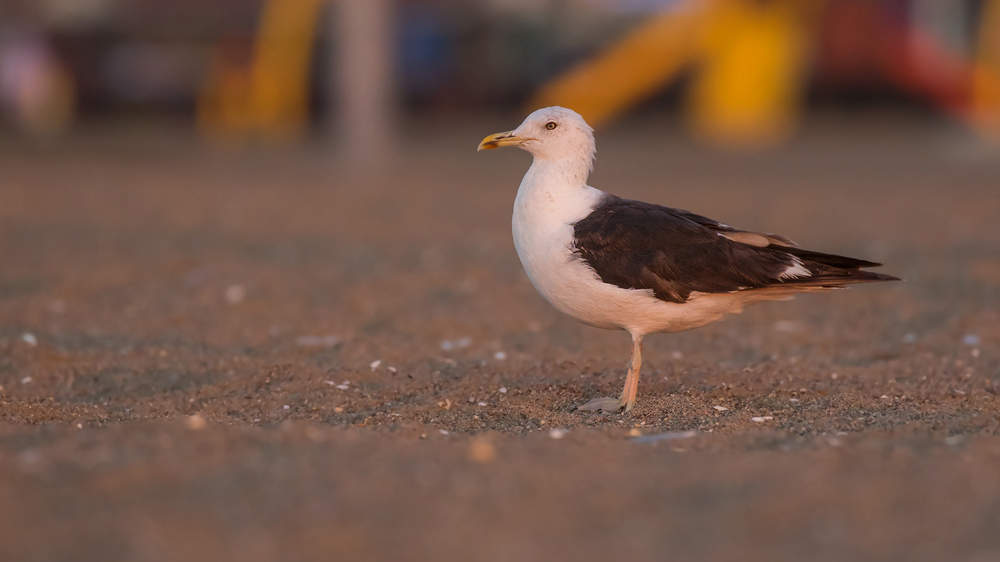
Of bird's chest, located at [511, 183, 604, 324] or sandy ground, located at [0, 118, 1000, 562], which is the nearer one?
sandy ground, located at [0, 118, 1000, 562]

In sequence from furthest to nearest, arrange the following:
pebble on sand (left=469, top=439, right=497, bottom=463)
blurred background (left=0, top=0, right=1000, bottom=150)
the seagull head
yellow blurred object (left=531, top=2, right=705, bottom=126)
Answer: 1. blurred background (left=0, top=0, right=1000, bottom=150)
2. yellow blurred object (left=531, top=2, right=705, bottom=126)
3. the seagull head
4. pebble on sand (left=469, top=439, right=497, bottom=463)

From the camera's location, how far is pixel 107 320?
6301 mm

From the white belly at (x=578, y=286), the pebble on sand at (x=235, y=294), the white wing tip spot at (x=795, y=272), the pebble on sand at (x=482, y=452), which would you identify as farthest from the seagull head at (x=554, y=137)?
the pebble on sand at (x=235, y=294)

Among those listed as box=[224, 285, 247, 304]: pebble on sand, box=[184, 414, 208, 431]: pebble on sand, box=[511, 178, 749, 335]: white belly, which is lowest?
box=[224, 285, 247, 304]: pebble on sand

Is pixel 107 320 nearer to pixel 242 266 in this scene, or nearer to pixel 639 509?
pixel 242 266

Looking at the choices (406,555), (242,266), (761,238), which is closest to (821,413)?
(761,238)

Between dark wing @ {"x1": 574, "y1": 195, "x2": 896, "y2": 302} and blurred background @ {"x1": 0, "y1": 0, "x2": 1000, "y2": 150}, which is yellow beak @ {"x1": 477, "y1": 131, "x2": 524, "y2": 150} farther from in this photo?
blurred background @ {"x1": 0, "y1": 0, "x2": 1000, "y2": 150}

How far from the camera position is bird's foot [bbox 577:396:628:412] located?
4301 millimetres

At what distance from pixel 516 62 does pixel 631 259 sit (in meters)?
17.6

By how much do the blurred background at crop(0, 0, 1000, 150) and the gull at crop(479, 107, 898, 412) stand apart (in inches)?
465

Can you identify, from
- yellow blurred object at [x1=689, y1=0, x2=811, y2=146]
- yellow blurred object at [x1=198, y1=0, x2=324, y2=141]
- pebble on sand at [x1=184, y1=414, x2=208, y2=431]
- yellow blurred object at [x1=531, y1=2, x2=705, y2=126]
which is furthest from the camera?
yellow blurred object at [x1=198, y1=0, x2=324, y2=141]

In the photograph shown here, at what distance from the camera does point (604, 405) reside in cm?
→ 434

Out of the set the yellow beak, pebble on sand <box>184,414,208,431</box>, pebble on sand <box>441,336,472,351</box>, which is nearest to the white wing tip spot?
the yellow beak

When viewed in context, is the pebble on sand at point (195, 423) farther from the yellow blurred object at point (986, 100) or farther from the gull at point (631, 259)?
the yellow blurred object at point (986, 100)
